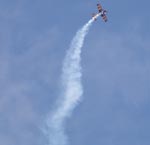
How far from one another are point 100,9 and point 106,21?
735 centimetres

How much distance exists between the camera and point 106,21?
179m

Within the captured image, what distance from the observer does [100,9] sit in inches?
7229
